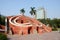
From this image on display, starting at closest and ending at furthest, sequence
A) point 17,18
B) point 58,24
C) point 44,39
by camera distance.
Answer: point 44,39 < point 17,18 < point 58,24

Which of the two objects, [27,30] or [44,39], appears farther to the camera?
[27,30]

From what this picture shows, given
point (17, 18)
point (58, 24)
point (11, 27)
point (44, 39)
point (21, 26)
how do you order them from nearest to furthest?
1. point (44, 39)
2. point (21, 26)
3. point (11, 27)
4. point (17, 18)
5. point (58, 24)

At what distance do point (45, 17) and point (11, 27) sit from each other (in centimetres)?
3326

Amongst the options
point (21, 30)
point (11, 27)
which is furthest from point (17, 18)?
point (21, 30)

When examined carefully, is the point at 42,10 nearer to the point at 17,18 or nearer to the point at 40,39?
the point at 17,18

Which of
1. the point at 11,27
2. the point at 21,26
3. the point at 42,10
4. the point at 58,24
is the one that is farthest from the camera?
the point at 42,10

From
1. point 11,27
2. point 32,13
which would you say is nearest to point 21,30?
point 11,27

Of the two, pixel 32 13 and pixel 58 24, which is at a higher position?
pixel 32 13

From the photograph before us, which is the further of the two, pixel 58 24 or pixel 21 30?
pixel 58 24

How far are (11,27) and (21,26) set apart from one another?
3200 millimetres

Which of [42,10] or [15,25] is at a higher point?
[42,10]

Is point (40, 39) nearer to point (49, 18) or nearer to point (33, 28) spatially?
point (33, 28)

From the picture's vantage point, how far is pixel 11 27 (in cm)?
3231

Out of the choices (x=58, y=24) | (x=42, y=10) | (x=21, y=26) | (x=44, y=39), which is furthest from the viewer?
(x=42, y=10)
